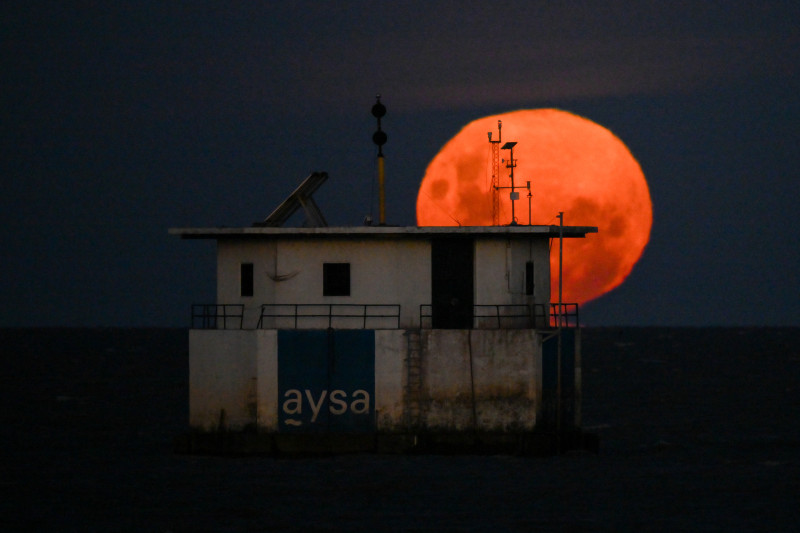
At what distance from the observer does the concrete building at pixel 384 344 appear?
4128 centimetres

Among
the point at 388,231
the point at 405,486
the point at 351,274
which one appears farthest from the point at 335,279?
the point at 405,486

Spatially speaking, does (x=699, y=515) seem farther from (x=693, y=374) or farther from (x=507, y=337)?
(x=693, y=374)

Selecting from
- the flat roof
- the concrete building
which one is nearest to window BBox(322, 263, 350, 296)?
the concrete building

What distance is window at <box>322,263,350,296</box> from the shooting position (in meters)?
43.4

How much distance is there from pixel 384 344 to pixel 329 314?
2458mm

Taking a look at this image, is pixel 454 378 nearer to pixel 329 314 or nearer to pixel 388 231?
pixel 329 314

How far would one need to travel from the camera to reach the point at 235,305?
145ft

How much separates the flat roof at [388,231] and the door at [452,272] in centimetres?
43

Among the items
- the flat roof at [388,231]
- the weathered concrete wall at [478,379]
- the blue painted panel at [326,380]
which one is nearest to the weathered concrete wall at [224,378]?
the blue painted panel at [326,380]

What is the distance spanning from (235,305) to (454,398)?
8621 millimetres

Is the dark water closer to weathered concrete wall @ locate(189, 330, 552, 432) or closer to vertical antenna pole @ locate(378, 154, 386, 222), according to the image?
weathered concrete wall @ locate(189, 330, 552, 432)

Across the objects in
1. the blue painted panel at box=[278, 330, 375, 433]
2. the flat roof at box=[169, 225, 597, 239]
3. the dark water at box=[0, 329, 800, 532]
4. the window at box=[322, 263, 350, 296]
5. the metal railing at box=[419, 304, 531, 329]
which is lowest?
the dark water at box=[0, 329, 800, 532]

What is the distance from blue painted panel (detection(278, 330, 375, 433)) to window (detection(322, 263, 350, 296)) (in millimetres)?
2150

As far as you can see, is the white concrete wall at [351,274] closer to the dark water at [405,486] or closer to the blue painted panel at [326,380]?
the blue painted panel at [326,380]
